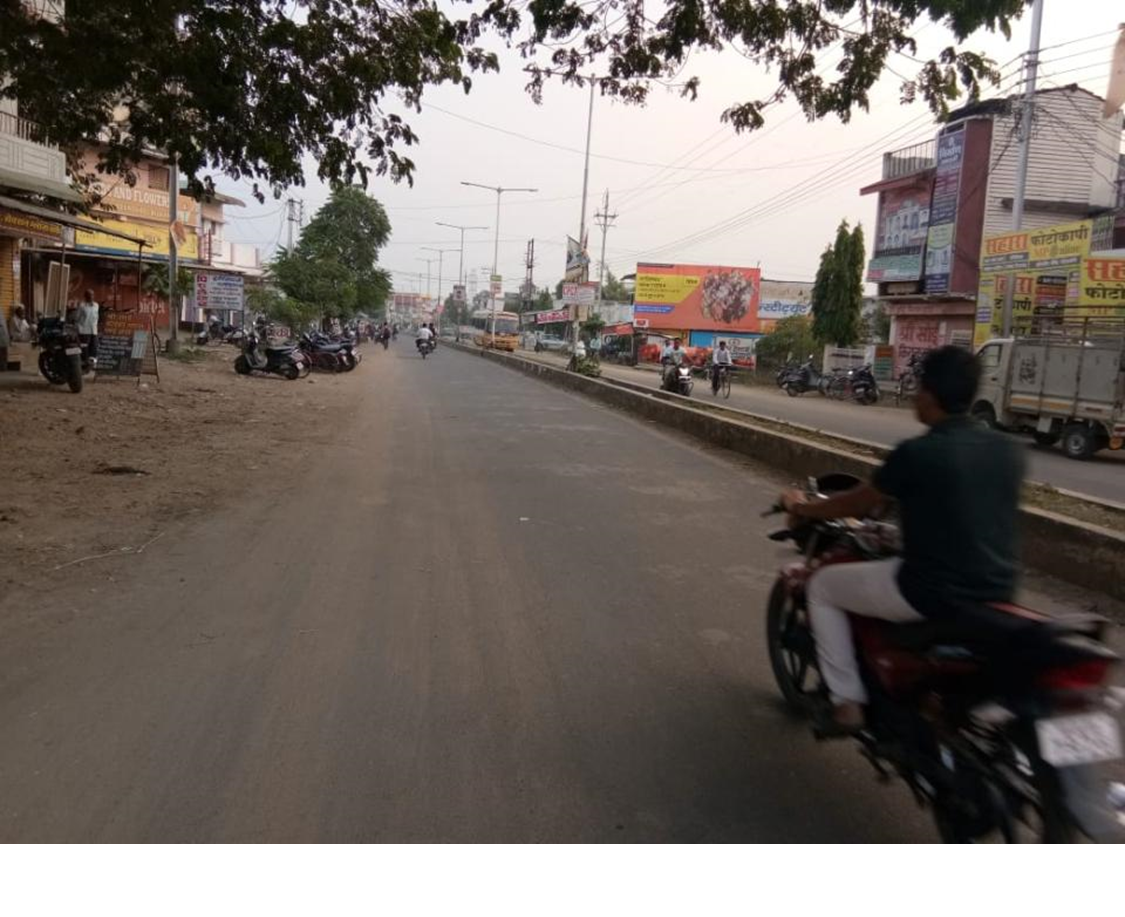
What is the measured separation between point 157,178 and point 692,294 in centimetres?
3491

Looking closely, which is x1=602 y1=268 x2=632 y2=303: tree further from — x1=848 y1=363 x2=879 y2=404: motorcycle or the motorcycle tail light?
the motorcycle tail light

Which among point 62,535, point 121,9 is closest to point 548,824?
point 62,535

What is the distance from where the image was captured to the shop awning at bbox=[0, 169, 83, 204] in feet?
45.6

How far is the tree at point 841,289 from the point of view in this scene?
113 feet

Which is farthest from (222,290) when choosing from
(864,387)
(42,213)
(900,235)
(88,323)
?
(900,235)

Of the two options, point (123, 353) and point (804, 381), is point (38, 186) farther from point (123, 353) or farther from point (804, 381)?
point (804, 381)

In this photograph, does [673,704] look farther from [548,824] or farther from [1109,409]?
[1109,409]

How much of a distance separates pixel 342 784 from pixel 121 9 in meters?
8.40

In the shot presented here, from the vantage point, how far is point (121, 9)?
863 centimetres

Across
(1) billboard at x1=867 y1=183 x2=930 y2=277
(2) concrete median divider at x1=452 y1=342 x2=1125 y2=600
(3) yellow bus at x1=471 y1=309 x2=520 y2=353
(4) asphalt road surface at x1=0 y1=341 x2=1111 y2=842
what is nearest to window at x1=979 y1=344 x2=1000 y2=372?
(2) concrete median divider at x1=452 y1=342 x2=1125 y2=600

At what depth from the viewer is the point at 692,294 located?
61781mm

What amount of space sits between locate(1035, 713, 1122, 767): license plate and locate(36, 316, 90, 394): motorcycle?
48.1ft

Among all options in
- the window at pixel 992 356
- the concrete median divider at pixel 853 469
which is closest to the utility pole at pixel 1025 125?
the window at pixel 992 356

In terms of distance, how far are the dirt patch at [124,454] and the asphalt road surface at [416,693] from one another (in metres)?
0.56
